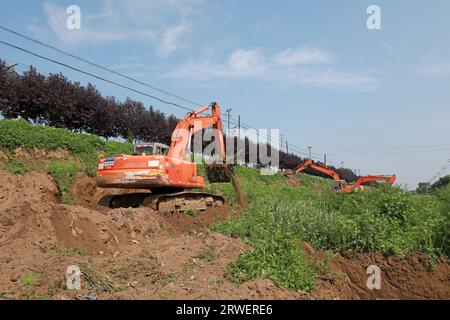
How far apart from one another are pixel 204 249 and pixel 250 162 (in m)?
29.2

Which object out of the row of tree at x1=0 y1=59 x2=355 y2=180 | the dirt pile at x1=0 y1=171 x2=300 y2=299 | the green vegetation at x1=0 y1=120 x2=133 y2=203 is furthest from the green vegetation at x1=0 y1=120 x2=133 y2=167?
the dirt pile at x1=0 y1=171 x2=300 y2=299

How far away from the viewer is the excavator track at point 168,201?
12.2 metres

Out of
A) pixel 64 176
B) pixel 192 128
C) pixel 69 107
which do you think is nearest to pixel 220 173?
pixel 192 128

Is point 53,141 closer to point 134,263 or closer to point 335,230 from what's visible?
point 134,263

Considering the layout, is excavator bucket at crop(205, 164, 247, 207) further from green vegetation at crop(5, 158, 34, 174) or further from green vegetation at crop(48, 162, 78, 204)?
green vegetation at crop(5, 158, 34, 174)

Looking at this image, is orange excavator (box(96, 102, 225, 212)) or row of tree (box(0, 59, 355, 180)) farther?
row of tree (box(0, 59, 355, 180))

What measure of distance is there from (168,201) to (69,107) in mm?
11389

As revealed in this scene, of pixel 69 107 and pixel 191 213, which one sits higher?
pixel 69 107

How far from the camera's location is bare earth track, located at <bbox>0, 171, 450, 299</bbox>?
555 cm

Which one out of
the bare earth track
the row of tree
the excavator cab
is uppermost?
the row of tree

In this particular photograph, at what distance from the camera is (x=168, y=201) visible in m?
12.3

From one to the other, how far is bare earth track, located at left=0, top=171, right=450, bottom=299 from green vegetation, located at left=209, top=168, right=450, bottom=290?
304 millimetres
